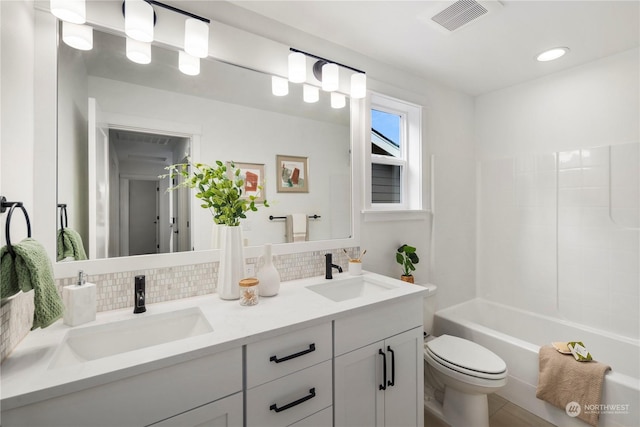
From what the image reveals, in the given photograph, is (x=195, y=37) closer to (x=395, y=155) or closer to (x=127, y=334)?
(x=127, y=334)

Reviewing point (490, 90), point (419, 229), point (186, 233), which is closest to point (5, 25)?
point (186, 233)

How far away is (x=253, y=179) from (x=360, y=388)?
3.72ft

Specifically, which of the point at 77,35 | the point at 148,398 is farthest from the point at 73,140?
the point at 148,398

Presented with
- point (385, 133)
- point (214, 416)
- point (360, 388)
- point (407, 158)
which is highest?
point (385, 133)

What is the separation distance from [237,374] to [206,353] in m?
0.14

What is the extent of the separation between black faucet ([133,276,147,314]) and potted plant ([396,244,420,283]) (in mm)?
1547

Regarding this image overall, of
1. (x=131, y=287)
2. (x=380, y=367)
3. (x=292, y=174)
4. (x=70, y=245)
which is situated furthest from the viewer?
(x=292, y=174)

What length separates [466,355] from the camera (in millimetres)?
1743

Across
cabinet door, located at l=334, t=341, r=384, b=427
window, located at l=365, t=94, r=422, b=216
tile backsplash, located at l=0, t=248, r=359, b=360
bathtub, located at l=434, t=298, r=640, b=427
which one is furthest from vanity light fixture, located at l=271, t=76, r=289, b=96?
bathtub, located at l=434, t=298, r=640, b=427

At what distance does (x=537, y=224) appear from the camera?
2.40 metres

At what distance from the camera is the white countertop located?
702 mm

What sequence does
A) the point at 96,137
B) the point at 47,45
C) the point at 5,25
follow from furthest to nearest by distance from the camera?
the point at 96,137 < the point at 47,45 < the point at 5,25

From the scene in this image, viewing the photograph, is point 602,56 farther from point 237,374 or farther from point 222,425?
point 222,425

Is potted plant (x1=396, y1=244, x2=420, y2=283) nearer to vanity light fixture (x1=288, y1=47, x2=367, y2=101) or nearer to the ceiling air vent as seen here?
vanity light fixture (x1=288, y1=47, x2=367, y2=101)
